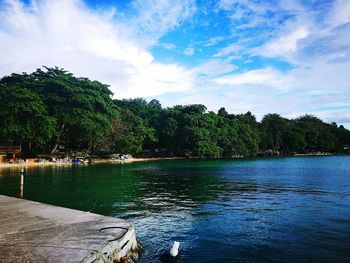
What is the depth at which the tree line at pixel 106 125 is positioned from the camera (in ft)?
165

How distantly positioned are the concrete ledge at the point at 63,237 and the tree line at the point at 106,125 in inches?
1653

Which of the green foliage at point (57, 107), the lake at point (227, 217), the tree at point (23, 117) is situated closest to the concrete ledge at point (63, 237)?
the lake at point (227, 217)

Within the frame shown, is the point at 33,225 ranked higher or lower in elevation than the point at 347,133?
lower

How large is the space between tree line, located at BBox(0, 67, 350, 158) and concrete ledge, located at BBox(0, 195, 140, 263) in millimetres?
41979

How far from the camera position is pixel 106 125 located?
59531mm

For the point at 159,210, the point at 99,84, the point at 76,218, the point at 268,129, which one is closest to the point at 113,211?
the point at 159,210

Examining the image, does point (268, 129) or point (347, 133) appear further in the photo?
point (347, 133)

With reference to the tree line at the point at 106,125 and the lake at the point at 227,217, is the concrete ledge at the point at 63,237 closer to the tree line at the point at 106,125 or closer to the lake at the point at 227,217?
the lake at the point at 227,217

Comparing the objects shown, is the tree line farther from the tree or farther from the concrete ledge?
the concrete ledge

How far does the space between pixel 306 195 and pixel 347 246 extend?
12.2 metres

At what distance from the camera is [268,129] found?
110 m

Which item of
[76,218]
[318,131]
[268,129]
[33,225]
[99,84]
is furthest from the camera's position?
[318,131]

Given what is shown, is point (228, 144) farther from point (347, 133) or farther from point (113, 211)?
point (113, 211)

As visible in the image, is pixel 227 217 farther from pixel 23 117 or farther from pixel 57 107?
pixel 57 107
